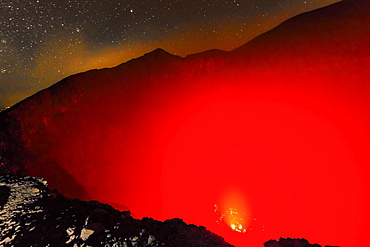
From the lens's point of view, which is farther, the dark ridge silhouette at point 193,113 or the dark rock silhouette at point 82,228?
the dark ridge silhouette at point 193,113

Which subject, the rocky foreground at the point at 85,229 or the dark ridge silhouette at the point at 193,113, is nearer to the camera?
the rocky foreground at the point at 85,229

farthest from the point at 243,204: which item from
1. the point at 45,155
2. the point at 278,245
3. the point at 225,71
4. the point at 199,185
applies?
the point at 278,245

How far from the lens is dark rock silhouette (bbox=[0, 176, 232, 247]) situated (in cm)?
265

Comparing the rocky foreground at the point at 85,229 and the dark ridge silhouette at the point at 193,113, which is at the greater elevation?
the dark ridge silhouette at the point at 193,113

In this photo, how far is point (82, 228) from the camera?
2.88 m

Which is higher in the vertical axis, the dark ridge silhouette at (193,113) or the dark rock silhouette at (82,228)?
the dark ridge silhouette at (193,113)

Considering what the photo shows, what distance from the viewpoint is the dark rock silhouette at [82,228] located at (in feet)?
8.68

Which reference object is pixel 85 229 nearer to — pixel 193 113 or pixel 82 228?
pixel 82 228

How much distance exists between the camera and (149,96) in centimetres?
1620

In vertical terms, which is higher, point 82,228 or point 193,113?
point 193,113

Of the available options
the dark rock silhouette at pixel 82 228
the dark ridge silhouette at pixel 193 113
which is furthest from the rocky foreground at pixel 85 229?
the dark ridge silhouette at pixel 193 113

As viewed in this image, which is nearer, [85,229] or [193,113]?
[85,229]

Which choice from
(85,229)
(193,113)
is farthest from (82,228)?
(193,113)

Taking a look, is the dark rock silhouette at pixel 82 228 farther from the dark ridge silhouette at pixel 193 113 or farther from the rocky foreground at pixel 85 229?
the dark ridge silhouette at pixel 193 113
